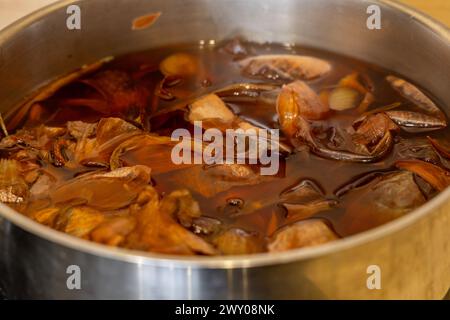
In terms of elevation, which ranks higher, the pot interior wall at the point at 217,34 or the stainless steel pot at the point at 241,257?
the pot interior wall at the point at 217,34

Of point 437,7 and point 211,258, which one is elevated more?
point 437,7

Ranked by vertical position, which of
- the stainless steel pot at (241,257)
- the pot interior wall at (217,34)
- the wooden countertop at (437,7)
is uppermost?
the wooden countertop at (437,7)

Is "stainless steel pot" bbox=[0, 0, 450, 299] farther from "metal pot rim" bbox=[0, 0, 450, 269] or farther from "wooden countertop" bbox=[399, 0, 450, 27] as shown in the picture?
"wooden countertop" bbox=[399, 0, 450, 27]

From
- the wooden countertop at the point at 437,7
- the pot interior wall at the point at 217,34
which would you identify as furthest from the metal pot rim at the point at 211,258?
the wooden countertop at the point at 437,7

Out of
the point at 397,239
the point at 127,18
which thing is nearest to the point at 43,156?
the point at 127,18

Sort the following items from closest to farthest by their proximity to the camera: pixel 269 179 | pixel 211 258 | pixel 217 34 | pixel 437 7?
pixel 211 258, pixel 269 179, pixel 217 34, pixel 437 7

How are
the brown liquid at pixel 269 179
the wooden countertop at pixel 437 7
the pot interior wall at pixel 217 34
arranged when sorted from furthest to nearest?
1. the wooden countertop at pixel 437 7
2. the pot interior wall at pixel 217 34
3. the brown liquid at pixel 269 179

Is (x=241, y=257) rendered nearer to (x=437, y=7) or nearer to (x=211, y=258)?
(x=211, y=258)

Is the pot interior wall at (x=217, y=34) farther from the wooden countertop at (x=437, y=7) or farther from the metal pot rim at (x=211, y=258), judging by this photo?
the metal pot rim at (x=211, y=258)

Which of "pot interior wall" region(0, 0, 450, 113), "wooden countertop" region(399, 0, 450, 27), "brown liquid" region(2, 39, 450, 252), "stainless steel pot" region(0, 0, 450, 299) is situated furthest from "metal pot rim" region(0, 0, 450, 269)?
"wooden countertop" region(399, 0, 450, 27)

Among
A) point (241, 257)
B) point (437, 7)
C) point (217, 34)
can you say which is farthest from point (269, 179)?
point (437, 7)

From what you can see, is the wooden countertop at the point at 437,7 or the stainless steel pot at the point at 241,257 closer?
the stainless steel pot at the point at 241,257
